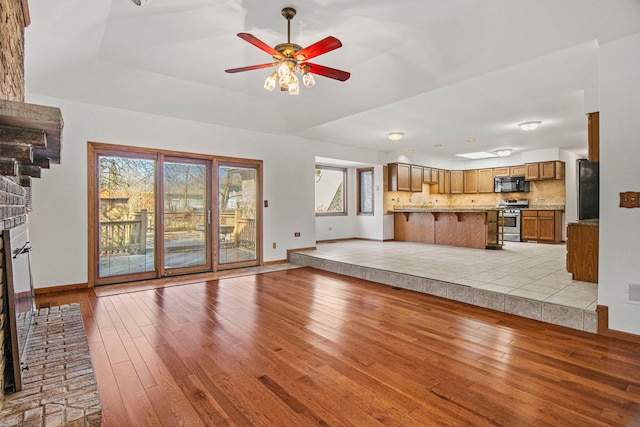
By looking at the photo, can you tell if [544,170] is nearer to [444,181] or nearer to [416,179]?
[444,181]

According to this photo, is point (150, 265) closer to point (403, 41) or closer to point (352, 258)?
point (352, 258)

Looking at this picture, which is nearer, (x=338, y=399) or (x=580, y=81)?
(x=338, y=399)

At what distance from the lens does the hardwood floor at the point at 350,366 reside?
1.77 metres

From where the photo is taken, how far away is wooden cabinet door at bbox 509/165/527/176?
29.1 ft

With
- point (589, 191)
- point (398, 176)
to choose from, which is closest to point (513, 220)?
point (398, 176)

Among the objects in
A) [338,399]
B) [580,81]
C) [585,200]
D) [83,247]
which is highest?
[580,81]

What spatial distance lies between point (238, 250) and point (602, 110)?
5.37 m

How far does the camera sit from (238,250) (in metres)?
6.05

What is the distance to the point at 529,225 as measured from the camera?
855 centimetres

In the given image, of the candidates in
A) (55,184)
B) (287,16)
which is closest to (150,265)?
(55,184)

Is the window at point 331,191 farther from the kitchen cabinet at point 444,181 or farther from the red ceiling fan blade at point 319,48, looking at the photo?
the red ceiling fan blade at point 319,48

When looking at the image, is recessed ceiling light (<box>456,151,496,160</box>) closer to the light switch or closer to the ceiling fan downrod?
the light switch

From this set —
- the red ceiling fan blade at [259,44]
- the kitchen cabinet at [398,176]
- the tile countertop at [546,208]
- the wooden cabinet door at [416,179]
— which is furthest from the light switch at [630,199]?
the wooden cabinet door at [416,179]

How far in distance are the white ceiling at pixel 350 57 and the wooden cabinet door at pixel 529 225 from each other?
10.5ft
